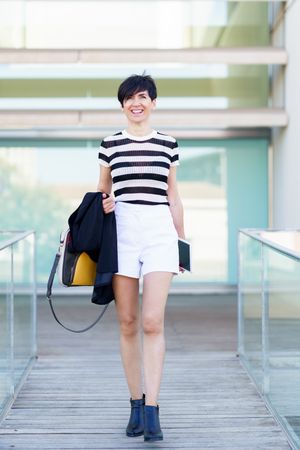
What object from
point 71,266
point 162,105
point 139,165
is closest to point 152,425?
point 71,266

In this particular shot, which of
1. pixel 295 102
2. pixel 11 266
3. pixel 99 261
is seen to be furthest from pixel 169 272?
pixel 295 102

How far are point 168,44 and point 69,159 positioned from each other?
1.80 metres

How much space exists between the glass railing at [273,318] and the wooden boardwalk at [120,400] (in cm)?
10

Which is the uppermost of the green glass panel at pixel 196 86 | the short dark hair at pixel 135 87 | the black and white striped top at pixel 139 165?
the green glass panel at pixel 196 86

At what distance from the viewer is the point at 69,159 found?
1111 cm

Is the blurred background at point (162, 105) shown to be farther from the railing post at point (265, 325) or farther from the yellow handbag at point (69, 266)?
the yellow handbag at point (69, 266)

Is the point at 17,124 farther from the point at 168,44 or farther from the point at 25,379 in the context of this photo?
→ the point at 25,379

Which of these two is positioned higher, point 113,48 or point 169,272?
point 113,48

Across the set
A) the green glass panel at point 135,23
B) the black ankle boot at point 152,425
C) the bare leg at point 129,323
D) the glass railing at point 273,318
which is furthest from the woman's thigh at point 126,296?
the green glass panel at point 135,23

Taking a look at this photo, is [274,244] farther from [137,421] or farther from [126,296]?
[137,421]

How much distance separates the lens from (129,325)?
4.14 meters

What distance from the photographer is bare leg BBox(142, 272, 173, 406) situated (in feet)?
13.2

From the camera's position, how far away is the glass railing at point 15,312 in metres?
4.88

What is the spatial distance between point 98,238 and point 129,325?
0.43 m
